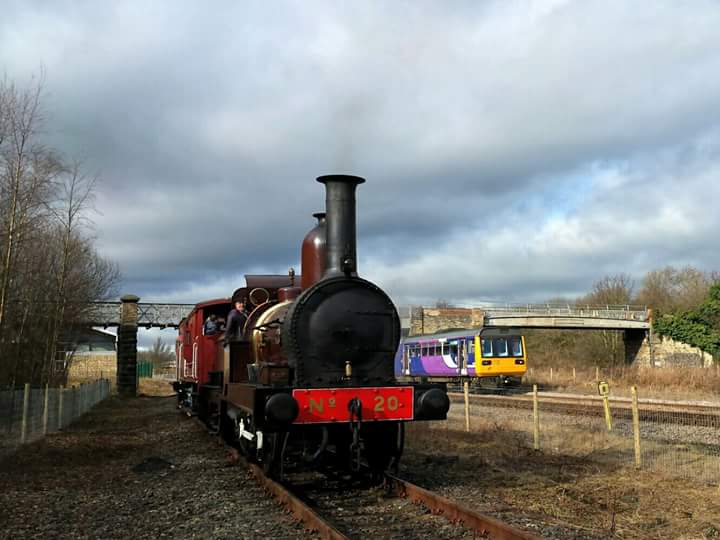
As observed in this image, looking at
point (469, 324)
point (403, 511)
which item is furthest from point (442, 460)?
point (469, 324)

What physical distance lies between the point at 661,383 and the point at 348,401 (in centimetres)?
2426

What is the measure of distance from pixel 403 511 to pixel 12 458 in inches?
305

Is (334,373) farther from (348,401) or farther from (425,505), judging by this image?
(425,505)

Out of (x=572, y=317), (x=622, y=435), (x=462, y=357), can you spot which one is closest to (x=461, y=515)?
(x=622, y=435)

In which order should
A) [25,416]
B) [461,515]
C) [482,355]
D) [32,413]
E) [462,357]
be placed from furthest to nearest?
[462,357] < [482,355] < [32,413] < [25,416] < [461,515]

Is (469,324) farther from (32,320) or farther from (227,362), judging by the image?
(227,362)

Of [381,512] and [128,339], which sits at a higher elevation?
[128,339]

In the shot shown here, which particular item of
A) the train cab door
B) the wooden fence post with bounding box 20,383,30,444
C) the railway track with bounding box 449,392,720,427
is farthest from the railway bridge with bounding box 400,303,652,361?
the wooden fence post with bounding box 20,383,30,444

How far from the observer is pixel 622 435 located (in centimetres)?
1280

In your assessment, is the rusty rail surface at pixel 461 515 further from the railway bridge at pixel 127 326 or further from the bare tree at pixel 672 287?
the bare tree at pixel 672 287

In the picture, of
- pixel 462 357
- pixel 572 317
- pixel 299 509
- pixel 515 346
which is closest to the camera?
pixel 299 509

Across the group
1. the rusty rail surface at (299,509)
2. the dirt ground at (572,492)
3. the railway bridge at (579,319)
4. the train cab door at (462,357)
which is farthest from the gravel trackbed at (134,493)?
the railway bridge at (579,319)

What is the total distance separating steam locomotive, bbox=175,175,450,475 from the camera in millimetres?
7562

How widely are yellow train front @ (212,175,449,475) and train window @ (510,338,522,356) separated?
71.6 feet
